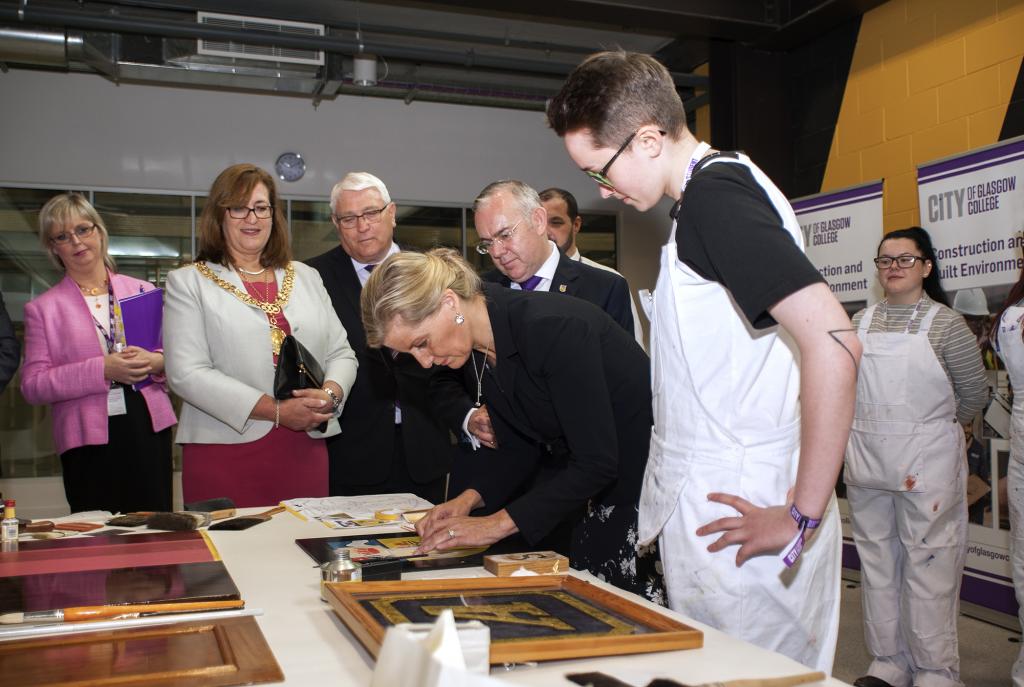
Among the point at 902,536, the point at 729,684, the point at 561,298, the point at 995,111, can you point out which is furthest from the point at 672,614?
the point at 995,111

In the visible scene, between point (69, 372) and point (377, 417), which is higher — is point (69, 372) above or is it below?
above

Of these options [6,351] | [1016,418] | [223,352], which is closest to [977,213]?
[1016,418]

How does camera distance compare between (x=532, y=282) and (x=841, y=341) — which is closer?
(x=841, y=341)

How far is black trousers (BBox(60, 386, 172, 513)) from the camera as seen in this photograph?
10.3 feet

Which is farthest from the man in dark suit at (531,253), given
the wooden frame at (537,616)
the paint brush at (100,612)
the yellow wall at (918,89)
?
the yellow wall at (918,89)

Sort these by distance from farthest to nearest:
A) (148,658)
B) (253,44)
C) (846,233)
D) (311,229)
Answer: (311,229) < (253,44) < (846,233) < (148,658)

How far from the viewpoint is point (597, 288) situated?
3.20 metres

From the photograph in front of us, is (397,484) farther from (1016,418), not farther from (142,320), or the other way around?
(1016,418)

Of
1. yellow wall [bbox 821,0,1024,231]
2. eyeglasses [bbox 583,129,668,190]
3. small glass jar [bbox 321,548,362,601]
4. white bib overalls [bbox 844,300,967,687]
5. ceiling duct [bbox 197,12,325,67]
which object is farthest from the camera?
ceiling duct [bbox 197,12,325,67]

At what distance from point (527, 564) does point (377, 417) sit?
1.72 metres

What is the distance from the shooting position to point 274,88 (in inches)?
262

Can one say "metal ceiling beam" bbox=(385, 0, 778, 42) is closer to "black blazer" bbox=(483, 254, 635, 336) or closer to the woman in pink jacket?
"black blazer" bbox=(483, 254, 635, 336)

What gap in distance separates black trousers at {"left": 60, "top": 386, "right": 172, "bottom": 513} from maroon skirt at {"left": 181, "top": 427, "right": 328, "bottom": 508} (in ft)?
1.34

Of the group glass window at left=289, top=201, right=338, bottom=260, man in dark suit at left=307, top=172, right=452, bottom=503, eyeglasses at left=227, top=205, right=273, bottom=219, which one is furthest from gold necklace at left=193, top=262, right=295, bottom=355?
glass window at left=289, top=201, right=338, bottom=260
